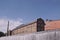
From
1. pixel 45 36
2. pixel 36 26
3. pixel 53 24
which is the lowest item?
pixel 45 36

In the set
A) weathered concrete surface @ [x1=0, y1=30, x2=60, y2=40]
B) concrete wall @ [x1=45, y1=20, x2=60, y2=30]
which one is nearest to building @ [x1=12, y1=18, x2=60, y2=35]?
concrete wall @ [x1=45, y1=20, x2=60, y2=30]

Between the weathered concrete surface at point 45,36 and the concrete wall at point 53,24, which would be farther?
the concrete wall at point 53,24

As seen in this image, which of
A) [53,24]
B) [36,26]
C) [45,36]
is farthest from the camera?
[53,24]

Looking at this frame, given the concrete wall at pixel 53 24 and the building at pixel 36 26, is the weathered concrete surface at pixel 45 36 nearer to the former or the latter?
the building at pixel 36 26

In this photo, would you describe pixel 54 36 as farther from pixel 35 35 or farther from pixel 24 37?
pixel 24 37

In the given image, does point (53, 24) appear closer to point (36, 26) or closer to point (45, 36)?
point (36, 26)

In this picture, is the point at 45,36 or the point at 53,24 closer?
the point at 45,36

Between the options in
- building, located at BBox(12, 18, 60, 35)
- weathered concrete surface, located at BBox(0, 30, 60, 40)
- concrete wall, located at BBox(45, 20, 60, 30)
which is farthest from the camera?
concrete wall, located at BBox(45, 20, 60, 30)

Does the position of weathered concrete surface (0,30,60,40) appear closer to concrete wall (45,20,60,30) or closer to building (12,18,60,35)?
building (12,18,60,35)

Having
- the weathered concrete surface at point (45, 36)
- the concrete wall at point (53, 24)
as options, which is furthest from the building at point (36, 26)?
the weathered concrete surface at point (45, 36)

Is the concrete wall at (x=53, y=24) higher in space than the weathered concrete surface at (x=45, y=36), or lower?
higher

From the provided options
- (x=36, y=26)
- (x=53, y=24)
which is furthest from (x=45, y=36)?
(x=53, y=24)

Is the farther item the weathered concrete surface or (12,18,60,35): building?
(12,18,60,35): building

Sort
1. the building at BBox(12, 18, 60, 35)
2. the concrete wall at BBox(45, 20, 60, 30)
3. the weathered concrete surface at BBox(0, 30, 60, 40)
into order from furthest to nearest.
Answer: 1. the concrete wall at BBox(45, 20, 60, 30)
2. the building at BBox(12, 18, 60, 35)
3. the weathered concrete surface at BBox(0, 30, 60, 40)
